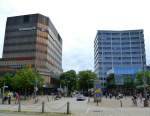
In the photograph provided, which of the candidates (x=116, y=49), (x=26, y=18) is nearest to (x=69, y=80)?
(x=26, y=18)

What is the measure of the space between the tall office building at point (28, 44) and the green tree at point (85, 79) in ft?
46.6

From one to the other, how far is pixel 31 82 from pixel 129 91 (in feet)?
203

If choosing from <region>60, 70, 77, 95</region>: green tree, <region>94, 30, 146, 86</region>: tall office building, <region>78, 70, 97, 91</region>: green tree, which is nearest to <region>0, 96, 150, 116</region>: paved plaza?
<region>60, 70, 77, 95</region>: green tree

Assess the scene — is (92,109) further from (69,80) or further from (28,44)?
(69,80)

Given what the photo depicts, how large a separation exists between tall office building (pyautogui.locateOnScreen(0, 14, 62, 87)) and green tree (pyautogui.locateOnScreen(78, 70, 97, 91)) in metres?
14.2

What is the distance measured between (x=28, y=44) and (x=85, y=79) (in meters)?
32.5

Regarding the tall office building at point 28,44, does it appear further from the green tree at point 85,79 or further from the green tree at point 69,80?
the green tree at point 85,79

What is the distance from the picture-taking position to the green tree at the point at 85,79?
405 ft

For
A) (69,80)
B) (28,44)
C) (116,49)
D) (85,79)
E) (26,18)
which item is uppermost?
(26,18)

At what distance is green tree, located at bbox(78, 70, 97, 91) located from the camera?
123m

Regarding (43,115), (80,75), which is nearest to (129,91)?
(80,75)

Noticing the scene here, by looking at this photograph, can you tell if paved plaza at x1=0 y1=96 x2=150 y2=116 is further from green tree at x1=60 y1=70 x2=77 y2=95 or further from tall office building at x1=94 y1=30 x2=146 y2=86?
tall office building at x1=94 y1=30 x2=146 y2=86

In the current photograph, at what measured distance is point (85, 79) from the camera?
125m

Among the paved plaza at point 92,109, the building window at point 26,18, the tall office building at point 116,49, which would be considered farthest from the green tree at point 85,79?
the paved plaza at point 92,109
